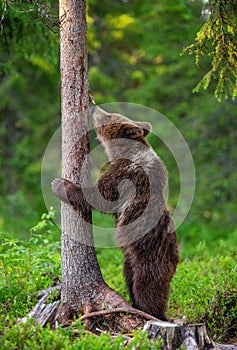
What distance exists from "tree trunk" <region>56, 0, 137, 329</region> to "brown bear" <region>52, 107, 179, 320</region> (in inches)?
7.3

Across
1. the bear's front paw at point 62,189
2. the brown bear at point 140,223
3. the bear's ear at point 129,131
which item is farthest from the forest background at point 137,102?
the bear's ear at point 129,131

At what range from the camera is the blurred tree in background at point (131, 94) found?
39.1ft

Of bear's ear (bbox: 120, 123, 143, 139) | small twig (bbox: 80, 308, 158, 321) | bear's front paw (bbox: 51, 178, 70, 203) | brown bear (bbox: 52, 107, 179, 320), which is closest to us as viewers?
small twig (bbox: 80, 308, 158, 321)

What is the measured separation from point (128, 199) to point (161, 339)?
1737 millimetres

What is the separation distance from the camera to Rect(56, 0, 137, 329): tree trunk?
527cm

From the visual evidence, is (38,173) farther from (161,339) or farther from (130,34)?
(161,339)

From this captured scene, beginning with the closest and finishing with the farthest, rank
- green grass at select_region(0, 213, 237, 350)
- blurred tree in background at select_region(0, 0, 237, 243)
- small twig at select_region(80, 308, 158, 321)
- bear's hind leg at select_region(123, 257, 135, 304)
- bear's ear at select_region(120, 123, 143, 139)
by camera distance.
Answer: green grass at select_region(0, 213, 237, 350)
small twig at select_region(80, 308, 158, 321)
bear's hind leg at select_region(123, 257, 135, 304)
bear's ear at select_region(120, 123, 143, 139)
blurred tree in background at select_region(0, 0, 237, 243)

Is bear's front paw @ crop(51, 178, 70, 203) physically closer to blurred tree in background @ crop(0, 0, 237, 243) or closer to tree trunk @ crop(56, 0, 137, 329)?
tree trunk @ crop(56, 0, 137, 329)

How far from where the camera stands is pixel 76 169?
5359 millimetres

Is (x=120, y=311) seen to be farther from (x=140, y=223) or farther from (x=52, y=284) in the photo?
(x=52, y=284)

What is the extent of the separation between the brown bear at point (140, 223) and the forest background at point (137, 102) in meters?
0.67

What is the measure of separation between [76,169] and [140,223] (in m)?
0.91

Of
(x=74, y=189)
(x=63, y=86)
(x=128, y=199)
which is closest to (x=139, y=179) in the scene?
(x=128, y=199)

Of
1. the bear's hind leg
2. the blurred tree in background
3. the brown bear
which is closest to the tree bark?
the brown bear
